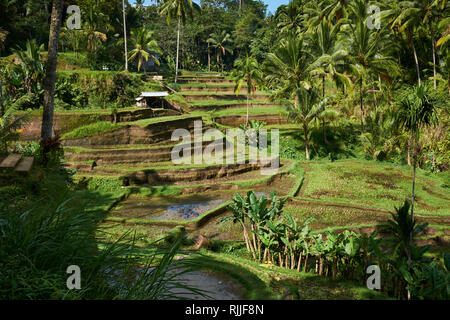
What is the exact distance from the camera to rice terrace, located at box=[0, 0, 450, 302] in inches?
132

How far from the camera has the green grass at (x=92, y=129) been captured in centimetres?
1742

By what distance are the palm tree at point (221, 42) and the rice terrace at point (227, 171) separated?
50.1ft

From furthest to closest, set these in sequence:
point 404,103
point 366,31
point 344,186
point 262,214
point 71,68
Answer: point 71,68 → point 366,31 → point 344,186 → point 262,214 → point 404,103

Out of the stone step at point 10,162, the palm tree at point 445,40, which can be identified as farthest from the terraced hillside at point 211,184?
the palm tree at point 445,40

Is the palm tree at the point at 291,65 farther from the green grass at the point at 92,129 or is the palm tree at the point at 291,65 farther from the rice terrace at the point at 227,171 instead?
the green grass at the point at 92,129

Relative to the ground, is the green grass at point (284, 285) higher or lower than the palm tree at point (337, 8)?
lower

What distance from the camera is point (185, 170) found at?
15070 mm

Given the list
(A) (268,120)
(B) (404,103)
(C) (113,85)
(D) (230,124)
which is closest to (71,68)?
(C) (113,85)

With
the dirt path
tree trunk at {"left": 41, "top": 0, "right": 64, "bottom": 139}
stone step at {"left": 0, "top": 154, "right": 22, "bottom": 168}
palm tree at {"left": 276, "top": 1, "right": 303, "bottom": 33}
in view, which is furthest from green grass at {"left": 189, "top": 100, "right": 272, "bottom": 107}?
the dirt path

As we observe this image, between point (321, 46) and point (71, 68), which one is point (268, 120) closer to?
point (321, 46)

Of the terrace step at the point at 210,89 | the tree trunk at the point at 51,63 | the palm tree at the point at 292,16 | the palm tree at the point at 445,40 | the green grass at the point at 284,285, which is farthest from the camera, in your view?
the palm tree at the point at 292,16

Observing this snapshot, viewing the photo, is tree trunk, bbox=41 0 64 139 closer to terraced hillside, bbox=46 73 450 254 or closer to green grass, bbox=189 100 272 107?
terraced hillside, bbox=46 73 450 254
